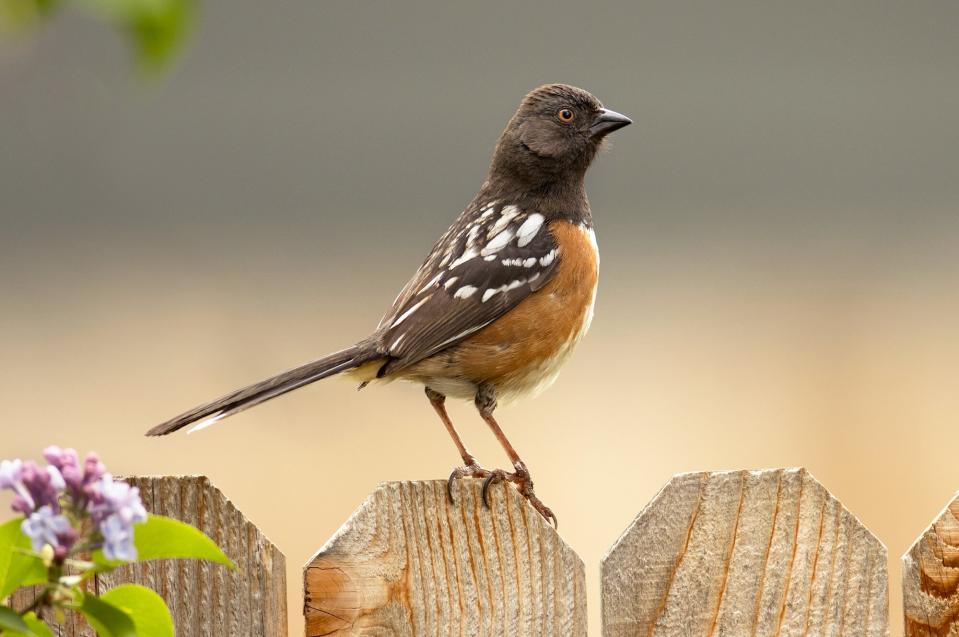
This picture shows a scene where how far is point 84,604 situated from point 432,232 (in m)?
4.23

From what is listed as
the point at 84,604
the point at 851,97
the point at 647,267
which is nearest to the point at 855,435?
the point at 647,267

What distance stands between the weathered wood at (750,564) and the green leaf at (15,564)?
47.2 inches

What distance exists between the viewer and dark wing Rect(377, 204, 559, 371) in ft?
11.7

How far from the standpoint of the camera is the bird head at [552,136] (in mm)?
4078

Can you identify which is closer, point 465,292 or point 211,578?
point 211,578

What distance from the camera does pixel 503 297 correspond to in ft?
12.2

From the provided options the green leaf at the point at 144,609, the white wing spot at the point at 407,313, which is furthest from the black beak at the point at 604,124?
the green leaf at the point at 144,609

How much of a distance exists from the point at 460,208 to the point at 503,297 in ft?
6.85

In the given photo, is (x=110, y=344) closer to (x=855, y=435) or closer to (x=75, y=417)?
(x=75, y=417)

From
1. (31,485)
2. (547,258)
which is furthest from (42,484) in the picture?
(547,258)

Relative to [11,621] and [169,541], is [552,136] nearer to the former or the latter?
[169,541]

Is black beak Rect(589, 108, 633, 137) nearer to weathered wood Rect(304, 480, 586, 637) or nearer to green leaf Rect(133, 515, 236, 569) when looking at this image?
weathered wood Rect(304, 480, 586, 637)

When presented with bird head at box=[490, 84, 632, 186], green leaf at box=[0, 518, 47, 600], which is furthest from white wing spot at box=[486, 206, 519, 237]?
green leaf at box=[0, 518, 47, 600]

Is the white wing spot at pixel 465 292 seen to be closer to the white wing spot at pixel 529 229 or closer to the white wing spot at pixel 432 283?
the white wing spot at pixel 432 283
